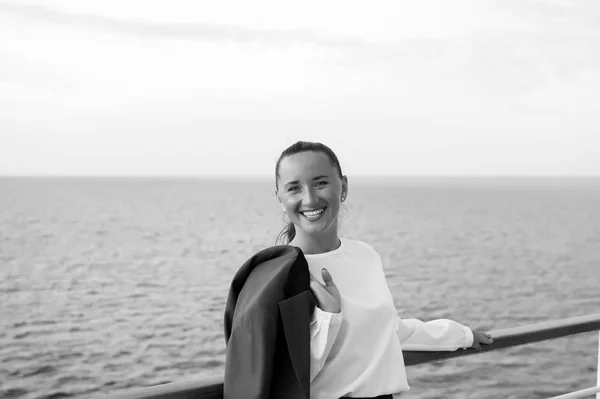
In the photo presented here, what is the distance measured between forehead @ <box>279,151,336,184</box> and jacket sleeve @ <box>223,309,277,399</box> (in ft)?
1.22

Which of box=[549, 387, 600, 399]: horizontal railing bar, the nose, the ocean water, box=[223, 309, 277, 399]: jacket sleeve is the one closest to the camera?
box=[223, 309, 277, 399]: jacket sleeve

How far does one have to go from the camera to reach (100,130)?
71.4 m

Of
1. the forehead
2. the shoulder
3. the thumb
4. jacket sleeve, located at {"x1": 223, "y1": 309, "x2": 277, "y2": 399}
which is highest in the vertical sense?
the forehead

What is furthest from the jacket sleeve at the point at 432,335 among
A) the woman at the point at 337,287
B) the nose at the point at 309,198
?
the nose at the point at 309,198

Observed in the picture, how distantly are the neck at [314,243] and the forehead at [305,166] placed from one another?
146 mm

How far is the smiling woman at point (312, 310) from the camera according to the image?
1.41 metres

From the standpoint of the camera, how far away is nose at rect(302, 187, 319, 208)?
1.61 meters

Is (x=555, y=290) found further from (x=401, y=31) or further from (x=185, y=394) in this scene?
(x=401, y=31)

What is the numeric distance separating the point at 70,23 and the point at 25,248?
37.9m

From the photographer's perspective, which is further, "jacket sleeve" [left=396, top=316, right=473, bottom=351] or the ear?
"jacket sleeve" [left=396, top=316, right=473, bottom=351]

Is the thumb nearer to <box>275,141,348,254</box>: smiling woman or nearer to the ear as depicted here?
<box>275,141,348,254</box>: smiling woman

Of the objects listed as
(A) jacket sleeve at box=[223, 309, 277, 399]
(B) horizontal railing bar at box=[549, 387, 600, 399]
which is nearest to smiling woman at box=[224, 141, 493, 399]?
(A) jacket sleeve at box=[223, 309, 277, 399]

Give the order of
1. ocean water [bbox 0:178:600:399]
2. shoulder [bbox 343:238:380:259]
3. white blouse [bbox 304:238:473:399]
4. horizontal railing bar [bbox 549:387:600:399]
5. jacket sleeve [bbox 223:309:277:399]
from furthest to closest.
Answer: ocean water [bbox 0:178:600:399]
horizontal railing bar [bbox 549:387:600:399]
shoulder [bbox 343:238:380:259]
white blouse [bbox 304:238:473:399]
jacket sleeve [bbox 223:309:277:399]

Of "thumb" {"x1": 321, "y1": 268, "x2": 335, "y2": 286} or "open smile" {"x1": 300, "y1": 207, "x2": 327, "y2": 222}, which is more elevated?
"open smile" {"x1": 300, "y1": 207, "x2": 327, "y2": 222}
